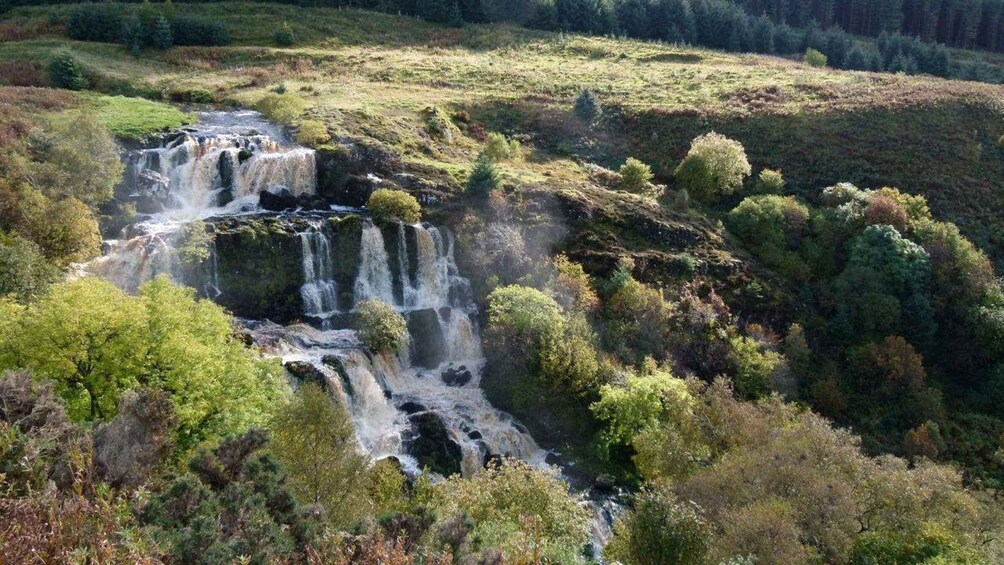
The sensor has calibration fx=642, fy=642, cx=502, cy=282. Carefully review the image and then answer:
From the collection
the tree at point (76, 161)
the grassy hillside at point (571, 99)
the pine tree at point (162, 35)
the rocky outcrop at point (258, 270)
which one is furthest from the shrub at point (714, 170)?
the pine tree at point (162, 35)

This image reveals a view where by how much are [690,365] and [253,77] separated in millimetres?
48751

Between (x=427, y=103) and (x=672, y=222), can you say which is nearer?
(x=672, y=222)

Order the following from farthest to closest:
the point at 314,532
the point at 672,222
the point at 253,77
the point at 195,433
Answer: the point at 253,77 < the point at 672,222 < the point at 195,433 < the point at 314,532

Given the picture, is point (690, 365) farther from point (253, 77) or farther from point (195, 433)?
point (253, 77)

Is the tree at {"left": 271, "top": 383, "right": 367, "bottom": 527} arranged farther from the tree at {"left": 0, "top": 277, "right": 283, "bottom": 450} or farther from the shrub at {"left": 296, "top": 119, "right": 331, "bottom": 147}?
the shrub at {"left": 296, "top": 119, "right": 331, "bottom": 147}

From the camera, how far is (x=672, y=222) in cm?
4622

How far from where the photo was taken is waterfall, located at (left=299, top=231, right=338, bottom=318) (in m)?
35.5

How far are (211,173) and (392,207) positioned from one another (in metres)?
11.9

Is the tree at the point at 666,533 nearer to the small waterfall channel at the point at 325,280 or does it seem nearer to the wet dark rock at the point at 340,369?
the small waterfall channel at the point at 325,280

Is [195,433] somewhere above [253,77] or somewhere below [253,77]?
below

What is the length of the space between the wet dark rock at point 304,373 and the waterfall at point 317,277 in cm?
578

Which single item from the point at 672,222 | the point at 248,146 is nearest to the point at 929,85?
the point at 672,222

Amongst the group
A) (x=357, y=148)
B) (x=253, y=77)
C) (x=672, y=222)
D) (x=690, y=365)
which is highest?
(x=253, y=77)

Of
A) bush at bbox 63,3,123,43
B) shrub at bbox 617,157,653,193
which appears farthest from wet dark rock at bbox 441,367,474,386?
bush at bbox 63,3,123,43
